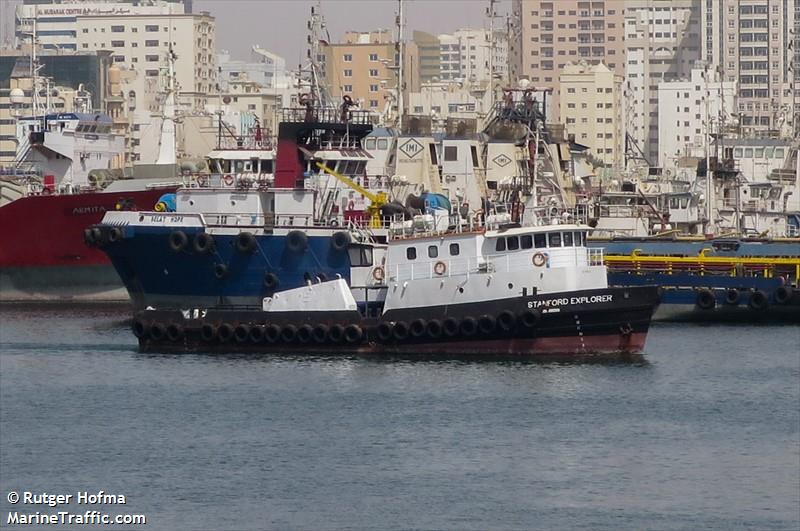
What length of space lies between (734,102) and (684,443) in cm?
12061

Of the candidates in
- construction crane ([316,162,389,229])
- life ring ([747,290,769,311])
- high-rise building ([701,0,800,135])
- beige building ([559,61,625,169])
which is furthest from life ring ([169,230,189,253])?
high-rise building ([701,0,800,135])

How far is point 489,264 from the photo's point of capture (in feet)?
167

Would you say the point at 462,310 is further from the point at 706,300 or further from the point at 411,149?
the point at 411,149

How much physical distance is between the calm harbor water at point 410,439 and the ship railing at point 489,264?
2.92 m

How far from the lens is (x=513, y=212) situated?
169 ft

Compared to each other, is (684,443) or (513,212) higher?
(513,212)

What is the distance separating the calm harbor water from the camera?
34.8 m

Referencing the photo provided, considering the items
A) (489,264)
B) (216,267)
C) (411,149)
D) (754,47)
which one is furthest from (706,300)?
(754,47)

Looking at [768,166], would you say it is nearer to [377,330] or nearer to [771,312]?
[771,312]

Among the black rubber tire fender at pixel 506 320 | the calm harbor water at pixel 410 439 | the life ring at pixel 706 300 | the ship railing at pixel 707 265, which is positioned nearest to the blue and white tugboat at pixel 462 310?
the black rubber tire fender at pixel 506 320

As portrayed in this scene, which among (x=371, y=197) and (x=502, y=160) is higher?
(x=502, y=160)

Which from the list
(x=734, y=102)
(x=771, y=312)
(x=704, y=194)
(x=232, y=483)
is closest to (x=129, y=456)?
(x=232, y=483)

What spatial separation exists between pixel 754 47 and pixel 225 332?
142 m

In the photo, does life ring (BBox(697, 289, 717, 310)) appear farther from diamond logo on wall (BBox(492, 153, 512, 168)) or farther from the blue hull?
diamond logo on wall (BBox(492, 153, 512, 168))
